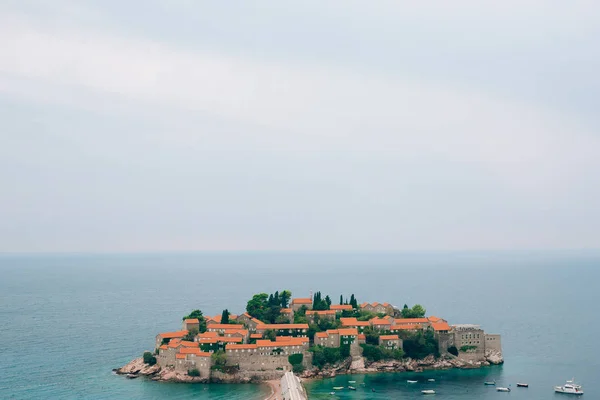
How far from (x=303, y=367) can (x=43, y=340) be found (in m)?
47.6

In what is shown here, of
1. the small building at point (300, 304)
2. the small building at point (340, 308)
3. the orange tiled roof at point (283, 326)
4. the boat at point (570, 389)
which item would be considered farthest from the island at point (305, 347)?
the boat at point (570, 389)

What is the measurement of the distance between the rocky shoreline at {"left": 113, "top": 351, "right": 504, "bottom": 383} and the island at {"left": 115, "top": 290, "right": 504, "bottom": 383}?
13 cm

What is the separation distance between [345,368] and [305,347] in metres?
6.14

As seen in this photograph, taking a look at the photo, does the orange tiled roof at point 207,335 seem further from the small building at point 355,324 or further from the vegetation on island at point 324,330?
the small building at point 355,324

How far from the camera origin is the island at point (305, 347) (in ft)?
249

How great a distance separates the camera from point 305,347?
79500 millimetres

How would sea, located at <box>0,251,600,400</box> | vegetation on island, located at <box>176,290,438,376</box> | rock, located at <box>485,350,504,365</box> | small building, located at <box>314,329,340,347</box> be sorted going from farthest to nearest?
rock, located at <box>485,350,504,365</box> < small building, located at <box>314,329,340,347</box> < vegetation on island, located at <box>176,290,438,376</box> < sea, located at <box>0,251,600,400</box>

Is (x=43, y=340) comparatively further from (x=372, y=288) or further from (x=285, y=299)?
(x=372, y=288)

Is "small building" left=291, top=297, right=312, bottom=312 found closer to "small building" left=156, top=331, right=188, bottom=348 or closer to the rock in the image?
"small building" left=156, top=331, right=188, bottom=348

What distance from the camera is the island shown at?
76.0m

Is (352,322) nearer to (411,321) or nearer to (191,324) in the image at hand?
(411,321)

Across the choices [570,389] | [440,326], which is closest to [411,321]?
[440,326]

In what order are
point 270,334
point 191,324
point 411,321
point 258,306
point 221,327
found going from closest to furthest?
point 270,334 → point 221,327 → point 191,324 → point 411,321 → point 258,306

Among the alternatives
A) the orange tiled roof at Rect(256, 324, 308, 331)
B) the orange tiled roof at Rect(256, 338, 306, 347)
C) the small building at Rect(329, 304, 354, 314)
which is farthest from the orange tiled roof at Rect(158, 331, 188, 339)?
the small building at Rect(329, 304, 354, 314)
